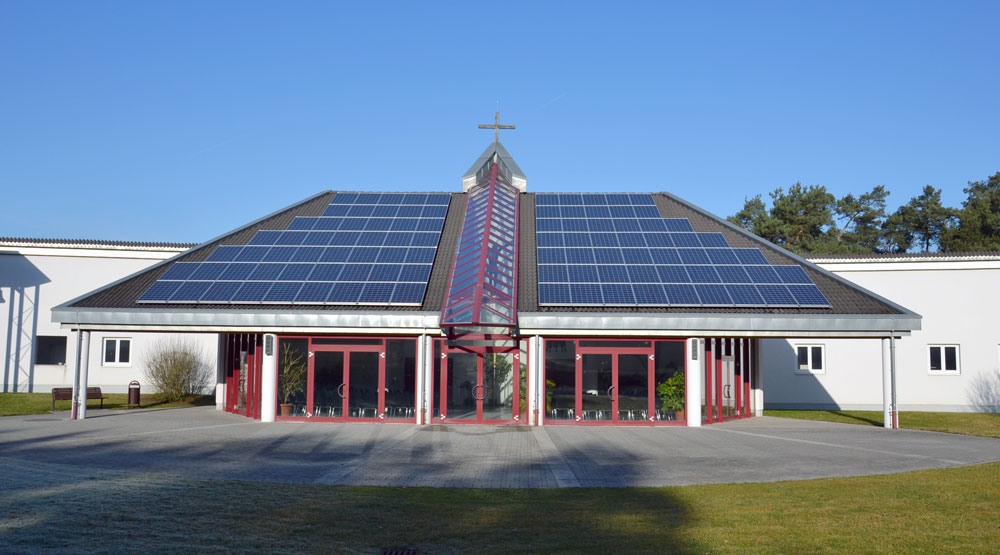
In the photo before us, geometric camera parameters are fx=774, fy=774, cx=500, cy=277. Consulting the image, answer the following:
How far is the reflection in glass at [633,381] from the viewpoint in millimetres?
24672

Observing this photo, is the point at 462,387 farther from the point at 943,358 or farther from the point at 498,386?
the point at 943,358

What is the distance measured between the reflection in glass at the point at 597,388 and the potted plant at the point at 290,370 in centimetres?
903

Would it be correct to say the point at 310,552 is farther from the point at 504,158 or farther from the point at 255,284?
the point at 504,158

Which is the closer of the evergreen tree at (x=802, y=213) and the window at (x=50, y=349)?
the window at (x=50, y=349)

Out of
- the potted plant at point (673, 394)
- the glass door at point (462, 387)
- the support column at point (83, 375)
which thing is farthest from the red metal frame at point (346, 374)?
the potted plant at point (673, 394)

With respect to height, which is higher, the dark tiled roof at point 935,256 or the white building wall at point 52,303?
the dark tiled roof at point 935,256

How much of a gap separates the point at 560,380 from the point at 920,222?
53333 millimetres

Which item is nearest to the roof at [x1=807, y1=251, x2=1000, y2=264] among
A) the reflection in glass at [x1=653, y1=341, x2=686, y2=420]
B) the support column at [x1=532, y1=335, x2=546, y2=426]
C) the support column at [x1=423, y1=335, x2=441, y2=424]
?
the reflection in glass at [x1=653, y1=341, x2=686, y2=420]

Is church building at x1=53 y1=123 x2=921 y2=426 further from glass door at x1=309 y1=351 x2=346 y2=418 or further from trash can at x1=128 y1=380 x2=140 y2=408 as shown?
trash can at x1=128 y1=380 x2=140 y2=408

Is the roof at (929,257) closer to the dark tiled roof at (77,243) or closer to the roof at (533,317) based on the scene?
the roof at (533,317)

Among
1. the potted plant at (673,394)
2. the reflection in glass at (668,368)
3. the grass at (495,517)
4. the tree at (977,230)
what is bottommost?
the grass at (495,517)

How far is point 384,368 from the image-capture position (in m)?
24.8

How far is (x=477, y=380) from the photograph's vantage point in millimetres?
24781

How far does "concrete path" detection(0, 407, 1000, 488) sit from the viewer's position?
15.0 metres
